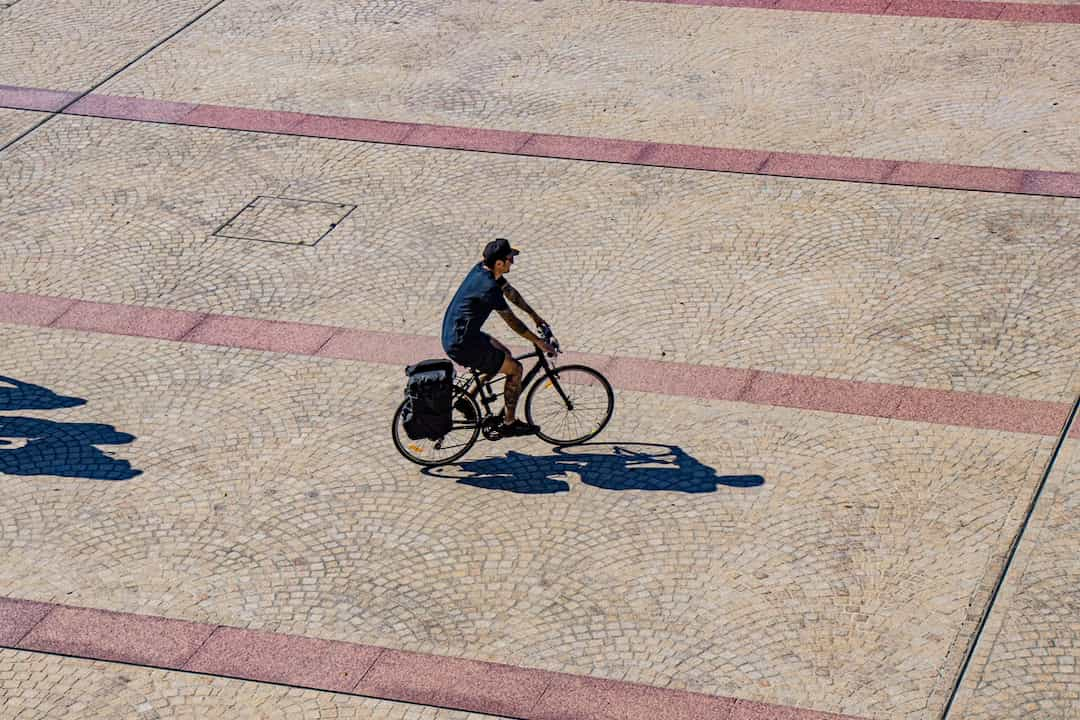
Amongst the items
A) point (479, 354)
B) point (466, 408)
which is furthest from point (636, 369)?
point (479, 354)

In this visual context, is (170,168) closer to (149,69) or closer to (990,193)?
(149,69)

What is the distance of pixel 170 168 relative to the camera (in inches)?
534

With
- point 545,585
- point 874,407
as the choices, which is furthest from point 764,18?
point 545,585

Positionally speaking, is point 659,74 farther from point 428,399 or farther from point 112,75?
point 428,399

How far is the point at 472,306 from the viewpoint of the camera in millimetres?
9062

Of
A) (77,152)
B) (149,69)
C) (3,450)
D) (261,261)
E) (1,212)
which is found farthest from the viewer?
(149,69)

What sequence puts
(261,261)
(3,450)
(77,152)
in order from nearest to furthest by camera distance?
(3,450) → (261,261) → (77,152)

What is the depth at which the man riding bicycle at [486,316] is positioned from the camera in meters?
8.99

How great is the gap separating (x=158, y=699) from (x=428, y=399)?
262 cm

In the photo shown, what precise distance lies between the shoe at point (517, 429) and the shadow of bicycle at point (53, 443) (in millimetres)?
2530

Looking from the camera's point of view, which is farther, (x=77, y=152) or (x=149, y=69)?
(x=149, y=69)

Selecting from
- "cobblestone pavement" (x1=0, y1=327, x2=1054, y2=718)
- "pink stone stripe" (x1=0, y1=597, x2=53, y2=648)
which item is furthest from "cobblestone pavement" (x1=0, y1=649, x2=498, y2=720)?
"cobblestone pavement" (x1=0, y1=327, x2=1054, y2=718)

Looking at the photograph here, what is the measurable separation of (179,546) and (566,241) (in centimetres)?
472

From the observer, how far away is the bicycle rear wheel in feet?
31.2
